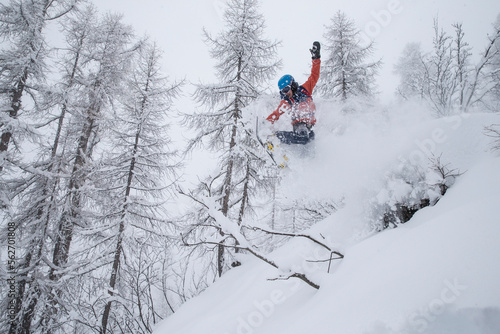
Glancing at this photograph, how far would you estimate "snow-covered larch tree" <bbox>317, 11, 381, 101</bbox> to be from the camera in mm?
10633

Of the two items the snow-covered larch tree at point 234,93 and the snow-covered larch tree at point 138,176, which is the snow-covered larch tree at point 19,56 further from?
the snow-covered larch tree at point 234,93

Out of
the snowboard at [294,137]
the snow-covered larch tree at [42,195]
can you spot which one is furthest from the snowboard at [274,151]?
the snow-covered larch tree at [42,195]

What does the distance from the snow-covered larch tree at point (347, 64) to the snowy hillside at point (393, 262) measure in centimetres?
602

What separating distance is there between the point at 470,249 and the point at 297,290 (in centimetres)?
177

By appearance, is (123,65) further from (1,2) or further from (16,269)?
(16,269)

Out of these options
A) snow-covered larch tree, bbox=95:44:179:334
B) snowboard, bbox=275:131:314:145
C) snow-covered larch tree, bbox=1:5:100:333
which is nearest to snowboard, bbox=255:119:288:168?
snowboard, bbox=275:131:314:145

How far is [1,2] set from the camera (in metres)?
A: 7.05

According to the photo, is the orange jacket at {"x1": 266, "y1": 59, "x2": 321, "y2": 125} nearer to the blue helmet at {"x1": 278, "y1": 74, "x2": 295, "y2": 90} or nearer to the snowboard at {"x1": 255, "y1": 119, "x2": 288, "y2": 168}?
the blue helmet at {"x1": 278, "y1": 74, "x2": 295, "y2": 90}

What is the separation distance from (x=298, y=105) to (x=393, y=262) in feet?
16.0

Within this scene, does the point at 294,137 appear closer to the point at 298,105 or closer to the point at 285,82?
the point at 298,105

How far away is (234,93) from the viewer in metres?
8.66

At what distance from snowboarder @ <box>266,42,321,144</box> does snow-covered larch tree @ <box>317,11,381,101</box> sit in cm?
515

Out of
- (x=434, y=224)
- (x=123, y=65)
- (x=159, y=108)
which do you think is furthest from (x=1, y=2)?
(x=434, y=224)

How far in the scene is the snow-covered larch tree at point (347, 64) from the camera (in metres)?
10.6
